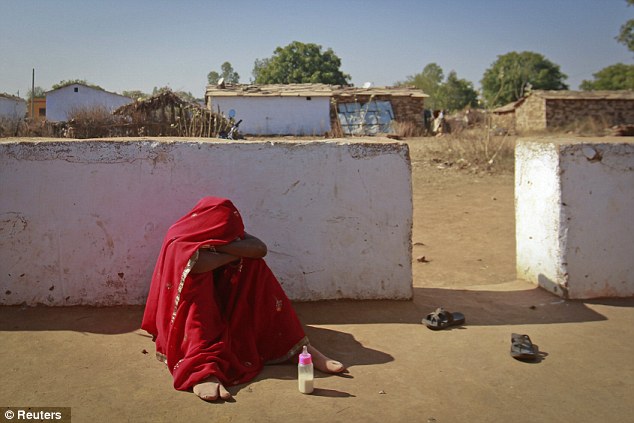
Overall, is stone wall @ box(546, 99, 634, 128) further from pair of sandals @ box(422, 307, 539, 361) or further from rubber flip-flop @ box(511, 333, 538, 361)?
rubber flip-flop @ box(511, 333, 538, 361)

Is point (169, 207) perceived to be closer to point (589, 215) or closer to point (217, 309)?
point (217, 309)

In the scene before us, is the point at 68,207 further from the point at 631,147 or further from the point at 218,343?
the point at 631,147

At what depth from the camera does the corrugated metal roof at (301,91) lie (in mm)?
22688

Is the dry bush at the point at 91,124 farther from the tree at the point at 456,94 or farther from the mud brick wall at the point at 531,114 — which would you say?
the tree at the point at 456,94

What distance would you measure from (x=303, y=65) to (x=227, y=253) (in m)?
34.4

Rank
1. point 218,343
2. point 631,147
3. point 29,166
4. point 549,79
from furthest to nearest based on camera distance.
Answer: point 549,79, point 631,147, point 29,166, point 218,343

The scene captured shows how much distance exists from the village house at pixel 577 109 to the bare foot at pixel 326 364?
20.9m

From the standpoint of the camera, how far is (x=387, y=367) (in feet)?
10.1

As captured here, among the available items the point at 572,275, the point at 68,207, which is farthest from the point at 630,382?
the point at 68,207

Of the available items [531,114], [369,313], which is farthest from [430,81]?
[369,313]

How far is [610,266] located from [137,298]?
144 inches

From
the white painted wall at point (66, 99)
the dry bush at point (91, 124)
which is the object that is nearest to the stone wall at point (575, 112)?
the dry bush at point (91, 124)

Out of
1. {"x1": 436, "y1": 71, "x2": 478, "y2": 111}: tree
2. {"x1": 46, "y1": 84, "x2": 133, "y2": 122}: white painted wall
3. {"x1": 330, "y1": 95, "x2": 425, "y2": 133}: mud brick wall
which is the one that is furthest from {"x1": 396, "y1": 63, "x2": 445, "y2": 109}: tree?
{"x1": 46, "y1": 84, "x2": 133, "y2": 122}: white painted wall

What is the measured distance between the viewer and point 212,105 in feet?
74.2
